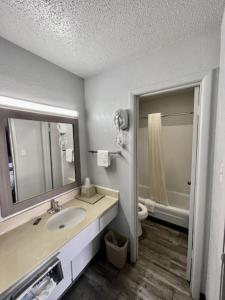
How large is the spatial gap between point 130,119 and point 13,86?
112cm

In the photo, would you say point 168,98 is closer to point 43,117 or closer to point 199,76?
point 199,76

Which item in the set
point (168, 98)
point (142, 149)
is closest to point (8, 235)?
point (142, 149)

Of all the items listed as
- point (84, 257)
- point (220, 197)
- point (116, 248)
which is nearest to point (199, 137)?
point (220, 197)

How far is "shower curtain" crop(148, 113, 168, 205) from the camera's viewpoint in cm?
259

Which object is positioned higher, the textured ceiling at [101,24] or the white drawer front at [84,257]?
the textured ceiling at [101,24]

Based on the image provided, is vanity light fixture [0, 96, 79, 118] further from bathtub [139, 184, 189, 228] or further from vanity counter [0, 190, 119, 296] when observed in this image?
bathtub [139, 184, 189, 228]

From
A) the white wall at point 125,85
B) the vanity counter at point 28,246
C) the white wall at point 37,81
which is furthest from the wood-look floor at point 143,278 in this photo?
the white wall at point 37,81

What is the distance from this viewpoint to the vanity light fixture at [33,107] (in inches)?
44.2

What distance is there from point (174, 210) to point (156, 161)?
2.95ft

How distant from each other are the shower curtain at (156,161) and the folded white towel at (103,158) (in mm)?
1350

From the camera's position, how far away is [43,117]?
140cm

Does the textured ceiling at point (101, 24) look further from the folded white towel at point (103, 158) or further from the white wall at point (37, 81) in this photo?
the folded white towel at point (103, 158)

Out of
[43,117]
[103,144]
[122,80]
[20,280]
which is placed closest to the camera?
[20,280]

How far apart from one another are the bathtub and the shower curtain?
199mm
